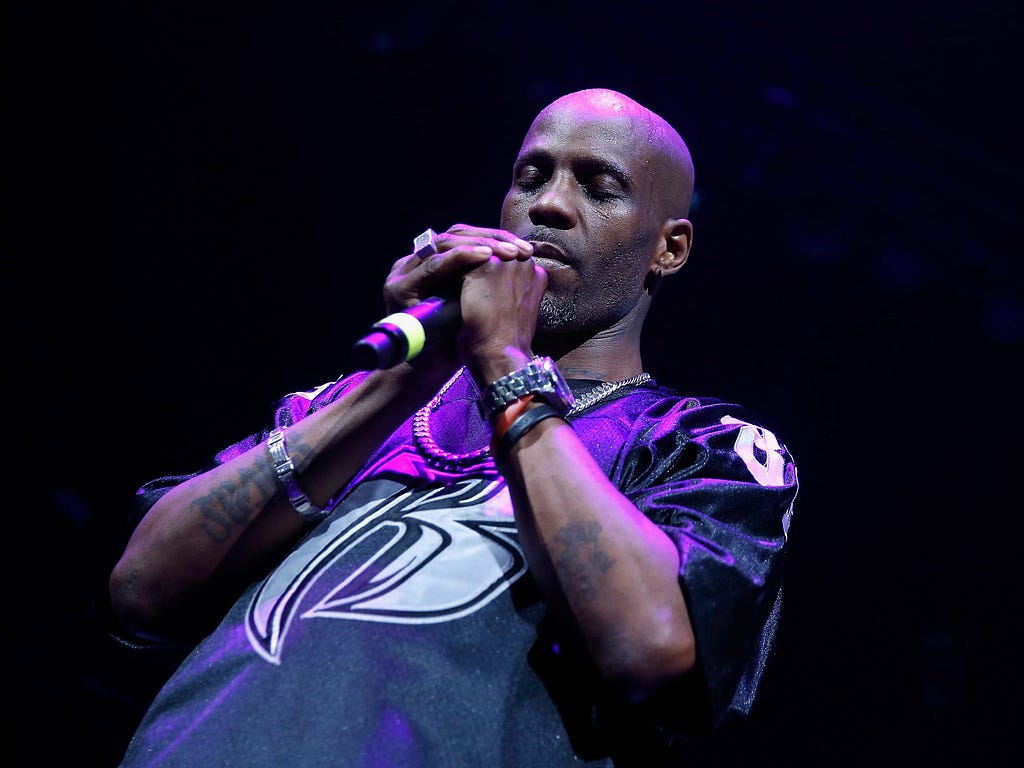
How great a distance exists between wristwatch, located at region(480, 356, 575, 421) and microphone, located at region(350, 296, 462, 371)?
10 cm

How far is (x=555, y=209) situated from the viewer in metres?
1.57

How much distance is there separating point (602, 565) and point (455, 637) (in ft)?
0.76

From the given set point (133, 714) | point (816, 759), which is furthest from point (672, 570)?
point (133, 714)

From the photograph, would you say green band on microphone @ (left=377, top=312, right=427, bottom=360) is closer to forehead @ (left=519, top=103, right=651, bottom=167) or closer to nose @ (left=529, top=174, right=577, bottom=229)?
nose @ (left=529, top=174, right=577, bottom=229)

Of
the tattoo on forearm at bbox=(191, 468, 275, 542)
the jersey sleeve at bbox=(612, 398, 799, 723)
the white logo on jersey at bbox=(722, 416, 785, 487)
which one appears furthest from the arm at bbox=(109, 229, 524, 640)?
the white logo on jersey at bbox=(722, 416, 785, 487)

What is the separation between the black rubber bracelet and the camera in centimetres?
110

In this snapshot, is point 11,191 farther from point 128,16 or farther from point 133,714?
point 133,714

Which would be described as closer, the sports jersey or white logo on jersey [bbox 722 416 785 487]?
the sports jersey

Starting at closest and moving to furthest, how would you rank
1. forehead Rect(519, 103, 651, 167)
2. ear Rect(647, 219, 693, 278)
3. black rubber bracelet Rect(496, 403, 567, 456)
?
black rubber bracelet Rect(496, 403, 567, 456) → forehead Rect(519, 103, 651, 167) → ear Rect(647, 219, 693, 278)

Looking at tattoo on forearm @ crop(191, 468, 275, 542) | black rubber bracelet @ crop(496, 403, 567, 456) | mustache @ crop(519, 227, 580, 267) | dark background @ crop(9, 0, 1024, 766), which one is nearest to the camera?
black rubber bracelet @ crop(496, 403, 567, 456)

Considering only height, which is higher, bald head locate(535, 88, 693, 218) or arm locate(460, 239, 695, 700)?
bald head locate(535, 88, 693, 218)

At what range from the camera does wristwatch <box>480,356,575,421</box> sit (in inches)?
44.3

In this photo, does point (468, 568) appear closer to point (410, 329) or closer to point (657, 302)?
point (410, 329)

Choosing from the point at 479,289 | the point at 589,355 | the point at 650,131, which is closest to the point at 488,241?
the point at 479,289
